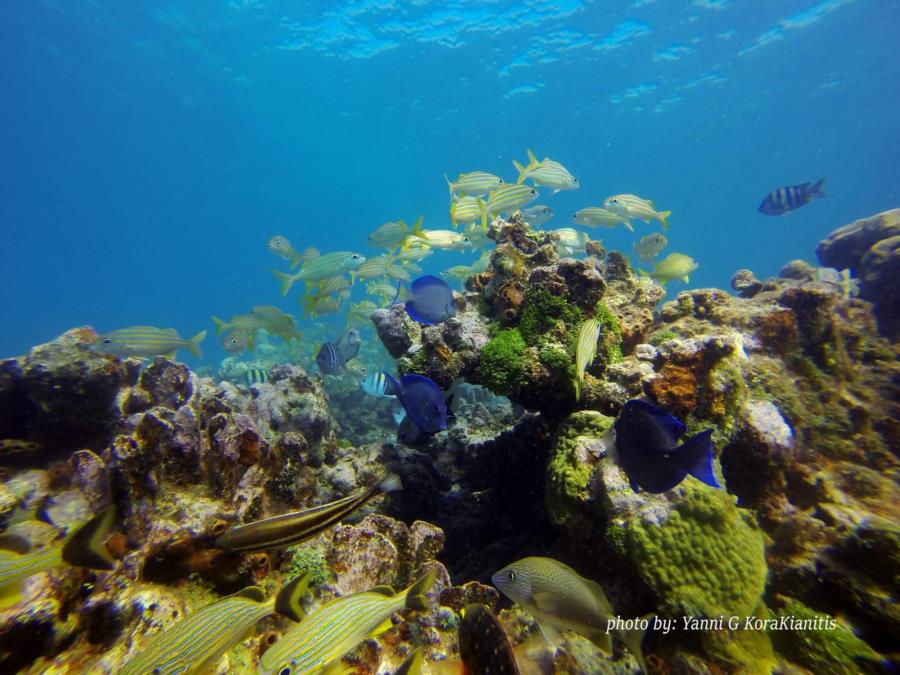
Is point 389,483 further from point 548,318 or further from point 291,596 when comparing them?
point 548,318

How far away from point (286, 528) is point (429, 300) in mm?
2574

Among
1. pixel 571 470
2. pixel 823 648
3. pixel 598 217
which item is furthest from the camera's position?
pixel 598 217

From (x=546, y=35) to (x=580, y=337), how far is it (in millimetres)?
41814

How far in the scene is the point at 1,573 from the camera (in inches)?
68.4

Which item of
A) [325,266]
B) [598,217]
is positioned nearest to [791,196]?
[598,217]

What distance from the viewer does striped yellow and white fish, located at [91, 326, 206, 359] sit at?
509cm

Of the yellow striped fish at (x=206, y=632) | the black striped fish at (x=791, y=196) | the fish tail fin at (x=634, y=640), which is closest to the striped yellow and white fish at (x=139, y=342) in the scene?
the yellow striped fish at (x=206, y=632)

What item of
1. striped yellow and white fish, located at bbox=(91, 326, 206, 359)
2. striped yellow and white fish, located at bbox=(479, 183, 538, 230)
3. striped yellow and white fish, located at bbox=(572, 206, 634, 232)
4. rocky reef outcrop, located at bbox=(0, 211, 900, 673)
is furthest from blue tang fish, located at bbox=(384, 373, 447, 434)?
striped yellow and white fish, located at bbox=(572, 206, 634, 232)

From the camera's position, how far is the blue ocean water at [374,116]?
107 ft

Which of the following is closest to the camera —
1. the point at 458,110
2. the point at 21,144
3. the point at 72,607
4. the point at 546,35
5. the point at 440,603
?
the point at 72,607

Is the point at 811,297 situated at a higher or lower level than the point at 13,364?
higher

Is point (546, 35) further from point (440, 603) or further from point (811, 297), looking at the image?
point (440, 603)

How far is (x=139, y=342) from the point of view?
5.39 m

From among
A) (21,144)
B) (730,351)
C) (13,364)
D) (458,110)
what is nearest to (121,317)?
(21,144)
